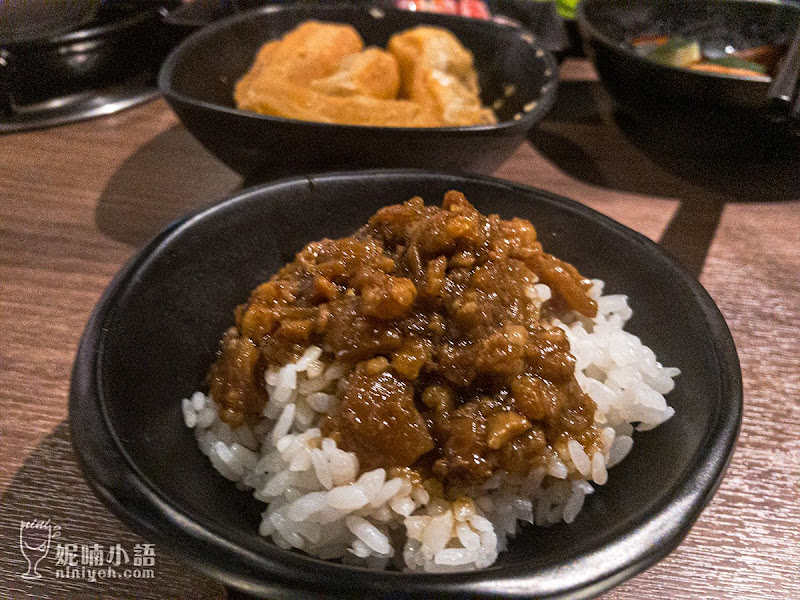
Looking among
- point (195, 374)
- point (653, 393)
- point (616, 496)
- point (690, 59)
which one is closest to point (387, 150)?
point (195, 374)

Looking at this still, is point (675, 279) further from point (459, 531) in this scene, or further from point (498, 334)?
point (459, 531)

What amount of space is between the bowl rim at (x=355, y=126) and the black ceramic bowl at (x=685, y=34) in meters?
0.30

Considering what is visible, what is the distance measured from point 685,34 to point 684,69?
121cm

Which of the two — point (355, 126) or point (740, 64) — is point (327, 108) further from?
point (740, 64)

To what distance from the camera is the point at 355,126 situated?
217 centimetres

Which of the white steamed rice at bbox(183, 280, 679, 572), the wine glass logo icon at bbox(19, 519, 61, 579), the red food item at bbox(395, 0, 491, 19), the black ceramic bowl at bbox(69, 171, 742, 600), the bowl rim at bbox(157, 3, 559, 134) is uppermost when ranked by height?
the bowl rim at bbox(157, 3, 559, 134)

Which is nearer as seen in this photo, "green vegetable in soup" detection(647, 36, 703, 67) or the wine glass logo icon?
the wine glass logo icon

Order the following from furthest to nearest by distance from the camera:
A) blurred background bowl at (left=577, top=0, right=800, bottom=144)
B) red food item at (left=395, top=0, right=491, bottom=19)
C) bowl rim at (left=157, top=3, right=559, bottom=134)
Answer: red food item at (left=395, top=0, right=491, bottom=19)
blurred background bowl at (left=577, top=0, right=800, bottom=144)
bowl rim at (left=157, top=3, right=559, bottom=134)

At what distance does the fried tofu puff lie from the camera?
272cm

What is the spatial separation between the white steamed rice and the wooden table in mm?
243

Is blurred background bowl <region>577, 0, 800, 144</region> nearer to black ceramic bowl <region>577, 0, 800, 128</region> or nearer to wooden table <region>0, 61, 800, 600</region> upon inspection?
black ceramic bowl <region>577, 0, 800, 128</region>

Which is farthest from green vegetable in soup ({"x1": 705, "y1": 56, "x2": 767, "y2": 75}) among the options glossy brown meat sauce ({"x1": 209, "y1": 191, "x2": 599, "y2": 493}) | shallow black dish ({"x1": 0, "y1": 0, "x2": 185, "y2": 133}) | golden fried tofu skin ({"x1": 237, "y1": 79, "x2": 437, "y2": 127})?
shallow black dish ({"x1": 0, "y1": 0, "x2": 185, "y2": 133})

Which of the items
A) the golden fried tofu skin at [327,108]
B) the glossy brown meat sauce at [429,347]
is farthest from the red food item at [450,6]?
the glossy brown meat sauce at [429,347]

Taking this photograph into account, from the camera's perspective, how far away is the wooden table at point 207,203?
1.36 metres
